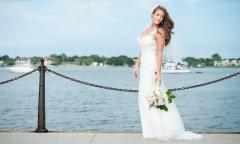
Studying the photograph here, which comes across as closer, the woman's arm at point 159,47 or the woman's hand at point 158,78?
the woman's arm at point 159,47

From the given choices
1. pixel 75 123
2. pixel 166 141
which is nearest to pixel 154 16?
pixel 166 141

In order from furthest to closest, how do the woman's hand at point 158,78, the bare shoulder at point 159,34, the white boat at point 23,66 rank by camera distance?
the white boat at point 23,66 → the woman's hand at point 158,78 → the bare shoulder at point 159,34

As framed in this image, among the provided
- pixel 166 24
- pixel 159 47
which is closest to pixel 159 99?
pixel 159 47

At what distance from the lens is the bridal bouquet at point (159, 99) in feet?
25.7

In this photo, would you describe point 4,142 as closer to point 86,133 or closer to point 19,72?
point 86,133

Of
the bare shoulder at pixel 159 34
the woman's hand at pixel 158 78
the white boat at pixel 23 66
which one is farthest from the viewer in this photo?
the white boat at pixel 23 66

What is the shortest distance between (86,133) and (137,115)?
72.2 feet

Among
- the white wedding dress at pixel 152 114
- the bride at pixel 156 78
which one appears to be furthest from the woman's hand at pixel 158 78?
the white wedding dress at pixel 152 114

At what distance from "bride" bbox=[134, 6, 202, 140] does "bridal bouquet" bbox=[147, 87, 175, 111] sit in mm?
98

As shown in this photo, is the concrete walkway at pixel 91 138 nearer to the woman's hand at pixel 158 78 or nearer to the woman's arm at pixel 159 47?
the woman's hand at pixel 158 78

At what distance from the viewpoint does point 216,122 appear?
28484mm

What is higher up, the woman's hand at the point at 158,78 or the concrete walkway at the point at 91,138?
the woman's hand at the point at 158,78

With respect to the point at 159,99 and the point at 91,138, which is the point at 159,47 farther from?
the point at 91,138

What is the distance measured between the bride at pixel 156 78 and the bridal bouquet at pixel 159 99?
98 millimetres
